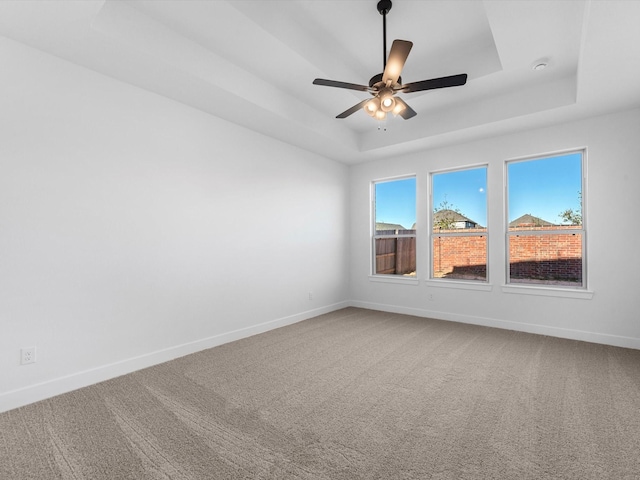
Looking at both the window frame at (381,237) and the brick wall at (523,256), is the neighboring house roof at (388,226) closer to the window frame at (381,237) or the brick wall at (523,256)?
the window frame at (381,237)

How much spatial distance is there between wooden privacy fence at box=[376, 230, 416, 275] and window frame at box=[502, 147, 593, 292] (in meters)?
1.35

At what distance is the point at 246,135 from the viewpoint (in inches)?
161

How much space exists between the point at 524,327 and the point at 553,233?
1.28 meters

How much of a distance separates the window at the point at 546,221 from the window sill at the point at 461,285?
1.02ft

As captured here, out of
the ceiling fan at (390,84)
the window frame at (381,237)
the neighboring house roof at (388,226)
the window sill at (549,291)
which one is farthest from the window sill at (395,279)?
the ceiling fan at (390,84)

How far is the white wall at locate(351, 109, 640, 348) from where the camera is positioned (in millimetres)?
3594

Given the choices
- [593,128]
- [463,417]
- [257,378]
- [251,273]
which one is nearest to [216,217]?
[251,273]

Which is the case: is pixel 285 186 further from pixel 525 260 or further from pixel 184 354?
pixel 525 260

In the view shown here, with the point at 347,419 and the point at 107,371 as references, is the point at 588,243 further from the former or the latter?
the point at 107,371

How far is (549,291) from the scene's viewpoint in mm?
4055

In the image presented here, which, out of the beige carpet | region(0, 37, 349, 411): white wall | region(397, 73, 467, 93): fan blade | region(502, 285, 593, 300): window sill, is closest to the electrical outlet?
region(0, 37, 349, 411): white wall

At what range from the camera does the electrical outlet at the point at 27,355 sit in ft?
7.81

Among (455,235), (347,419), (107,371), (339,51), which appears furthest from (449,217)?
(107,371)

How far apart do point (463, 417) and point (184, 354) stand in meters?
2.68
